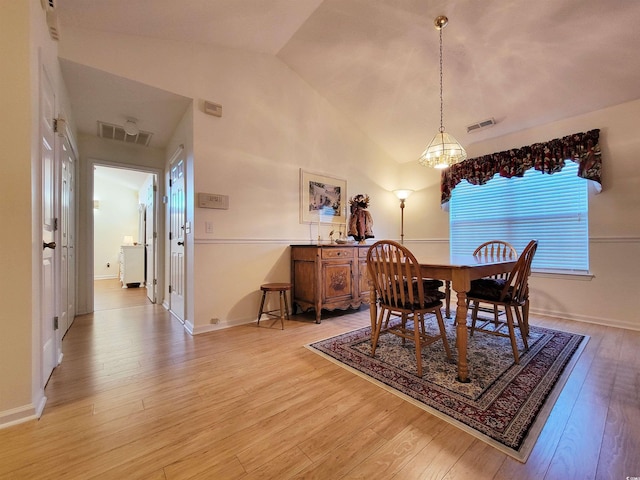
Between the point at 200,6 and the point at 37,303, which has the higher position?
the point at 200,6

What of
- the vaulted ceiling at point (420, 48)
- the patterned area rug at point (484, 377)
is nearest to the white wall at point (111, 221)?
the vaulted ceiling at point (420, 48)

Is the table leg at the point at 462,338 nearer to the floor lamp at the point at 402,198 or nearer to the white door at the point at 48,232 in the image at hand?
the white door at the point at 48,232

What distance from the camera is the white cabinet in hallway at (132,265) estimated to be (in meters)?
5.48

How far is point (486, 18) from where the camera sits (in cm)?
230

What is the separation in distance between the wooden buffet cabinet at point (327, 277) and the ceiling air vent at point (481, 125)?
2.11m

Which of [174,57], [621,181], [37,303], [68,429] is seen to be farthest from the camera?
[621,181]

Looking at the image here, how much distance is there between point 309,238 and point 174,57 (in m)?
2.35

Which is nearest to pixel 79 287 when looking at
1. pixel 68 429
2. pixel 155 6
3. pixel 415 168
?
pixel 68 429

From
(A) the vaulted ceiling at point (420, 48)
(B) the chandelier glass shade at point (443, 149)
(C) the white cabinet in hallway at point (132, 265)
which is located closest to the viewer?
(A) the vaulted ceiling at point (420, 48)

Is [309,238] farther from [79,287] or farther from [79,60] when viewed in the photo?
[79,287]

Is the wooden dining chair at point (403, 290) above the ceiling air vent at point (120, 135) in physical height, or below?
below

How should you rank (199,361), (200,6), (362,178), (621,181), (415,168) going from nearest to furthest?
1. (199,361)
2. (200,6)
3. (621,181)
4. (362,178)
5. (415,168)

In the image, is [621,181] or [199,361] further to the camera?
[621,181]

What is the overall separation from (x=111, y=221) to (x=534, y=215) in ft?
29.8
